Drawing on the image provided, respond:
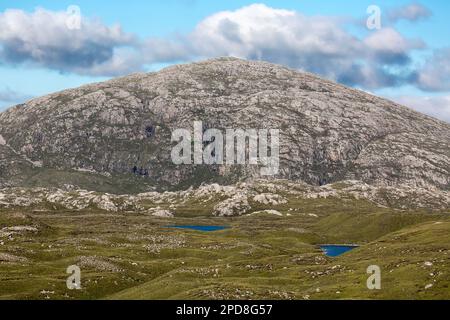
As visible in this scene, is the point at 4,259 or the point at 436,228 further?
the point at 436,228

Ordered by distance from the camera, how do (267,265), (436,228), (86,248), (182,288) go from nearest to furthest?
(182,288), (267,265), (86,248), (436,228)

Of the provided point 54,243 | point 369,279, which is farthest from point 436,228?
point 54,243
